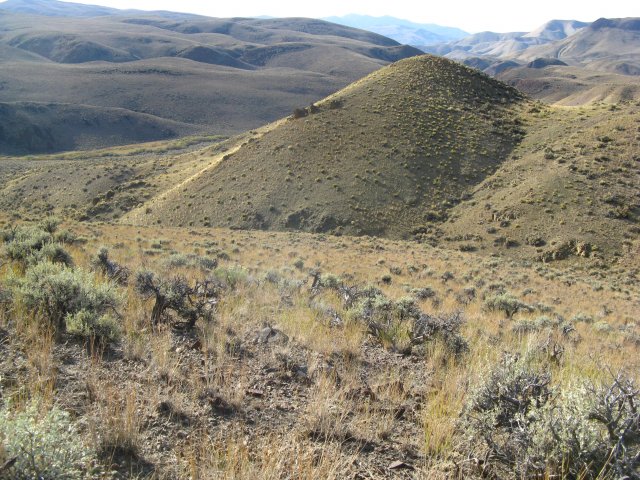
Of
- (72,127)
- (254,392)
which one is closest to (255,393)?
(254,392)

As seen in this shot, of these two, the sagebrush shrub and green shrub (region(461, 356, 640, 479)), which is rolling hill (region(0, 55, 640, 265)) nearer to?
the sagebrush shrub

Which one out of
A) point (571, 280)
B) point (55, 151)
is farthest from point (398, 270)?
point (55, 151)

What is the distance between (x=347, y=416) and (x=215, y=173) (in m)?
44.0

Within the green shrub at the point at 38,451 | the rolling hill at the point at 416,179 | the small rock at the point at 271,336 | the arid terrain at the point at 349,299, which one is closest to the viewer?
the green shrub at the point at 38,451

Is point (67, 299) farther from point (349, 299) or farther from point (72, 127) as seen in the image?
point (72, 127)

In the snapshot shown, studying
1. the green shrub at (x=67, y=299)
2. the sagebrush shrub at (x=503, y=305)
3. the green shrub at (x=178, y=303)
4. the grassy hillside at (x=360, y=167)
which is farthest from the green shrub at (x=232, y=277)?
the grassy hillside at (x=360, y=167)

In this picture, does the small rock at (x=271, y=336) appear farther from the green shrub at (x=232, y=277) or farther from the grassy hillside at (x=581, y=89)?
the grassy hillside at (x=581, y=89)

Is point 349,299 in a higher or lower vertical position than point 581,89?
lower

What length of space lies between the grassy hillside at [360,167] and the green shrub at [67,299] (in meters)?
31.0

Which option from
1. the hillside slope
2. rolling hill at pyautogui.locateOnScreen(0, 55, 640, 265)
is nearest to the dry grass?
the hillside slope

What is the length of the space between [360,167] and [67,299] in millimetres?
38745

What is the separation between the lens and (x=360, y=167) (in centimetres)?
4216

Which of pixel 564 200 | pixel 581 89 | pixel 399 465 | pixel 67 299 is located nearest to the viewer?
pixel 399 465

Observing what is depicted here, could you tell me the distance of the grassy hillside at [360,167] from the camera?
124 ft
